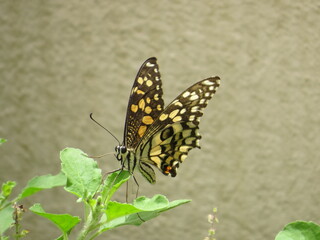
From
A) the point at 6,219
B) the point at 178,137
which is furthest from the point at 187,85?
the point at 6,219

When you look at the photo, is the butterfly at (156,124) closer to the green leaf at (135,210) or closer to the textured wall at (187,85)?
the green leaf at (135,210)

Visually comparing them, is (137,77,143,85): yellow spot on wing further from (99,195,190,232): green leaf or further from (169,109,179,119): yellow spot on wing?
(99,195,190,232): green leaf

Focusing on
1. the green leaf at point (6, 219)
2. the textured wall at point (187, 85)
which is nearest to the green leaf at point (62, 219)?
the green leaf at point (6, 219)

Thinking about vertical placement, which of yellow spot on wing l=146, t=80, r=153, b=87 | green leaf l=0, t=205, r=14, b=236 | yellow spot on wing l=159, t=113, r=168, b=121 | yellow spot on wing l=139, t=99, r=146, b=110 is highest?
yellow spot on wing l=146, t=80, r=153, b=87

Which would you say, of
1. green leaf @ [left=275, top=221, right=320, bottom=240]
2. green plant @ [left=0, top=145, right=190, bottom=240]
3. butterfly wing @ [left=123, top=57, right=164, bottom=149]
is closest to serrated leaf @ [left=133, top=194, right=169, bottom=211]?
green plant @ [left=0, top=145, right=190, bottom=240]

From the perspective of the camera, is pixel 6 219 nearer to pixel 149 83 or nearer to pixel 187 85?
pixel 149 83
